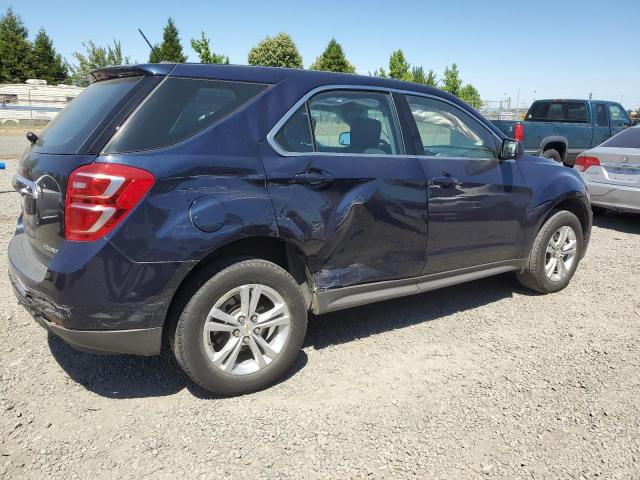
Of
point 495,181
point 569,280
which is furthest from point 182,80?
point 569,280

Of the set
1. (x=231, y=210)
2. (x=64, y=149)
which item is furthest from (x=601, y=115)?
(x=64, y=149)

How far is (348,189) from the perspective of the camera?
3.18 m

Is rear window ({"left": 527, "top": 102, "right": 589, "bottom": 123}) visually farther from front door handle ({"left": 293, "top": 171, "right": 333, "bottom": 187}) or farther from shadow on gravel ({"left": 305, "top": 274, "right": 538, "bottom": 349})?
front door handle ({"left": 293, "top": 171, "right": 333, "bottom": 187})

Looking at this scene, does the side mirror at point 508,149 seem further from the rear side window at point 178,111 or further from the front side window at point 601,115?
the front side window at point 601,115

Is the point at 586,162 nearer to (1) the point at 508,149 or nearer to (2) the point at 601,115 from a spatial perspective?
(1) the point at 508,149

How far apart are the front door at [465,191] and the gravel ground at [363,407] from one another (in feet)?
2.00

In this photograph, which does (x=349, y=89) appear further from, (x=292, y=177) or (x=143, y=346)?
Result: (x=143, y=346)

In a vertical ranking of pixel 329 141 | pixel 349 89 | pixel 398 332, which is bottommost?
pixel 398 332

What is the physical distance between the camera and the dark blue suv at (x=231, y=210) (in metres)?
2.52

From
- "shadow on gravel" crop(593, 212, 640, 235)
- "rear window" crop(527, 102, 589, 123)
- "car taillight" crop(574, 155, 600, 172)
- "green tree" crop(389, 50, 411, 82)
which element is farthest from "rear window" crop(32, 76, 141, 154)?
"green tree" crop(389, 50, 411, 82)

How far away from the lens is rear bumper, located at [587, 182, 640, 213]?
23.9 feet

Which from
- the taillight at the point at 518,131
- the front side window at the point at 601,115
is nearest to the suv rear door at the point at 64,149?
the taillight at the point at 518,131

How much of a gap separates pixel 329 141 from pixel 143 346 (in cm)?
160

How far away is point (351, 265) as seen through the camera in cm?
328
